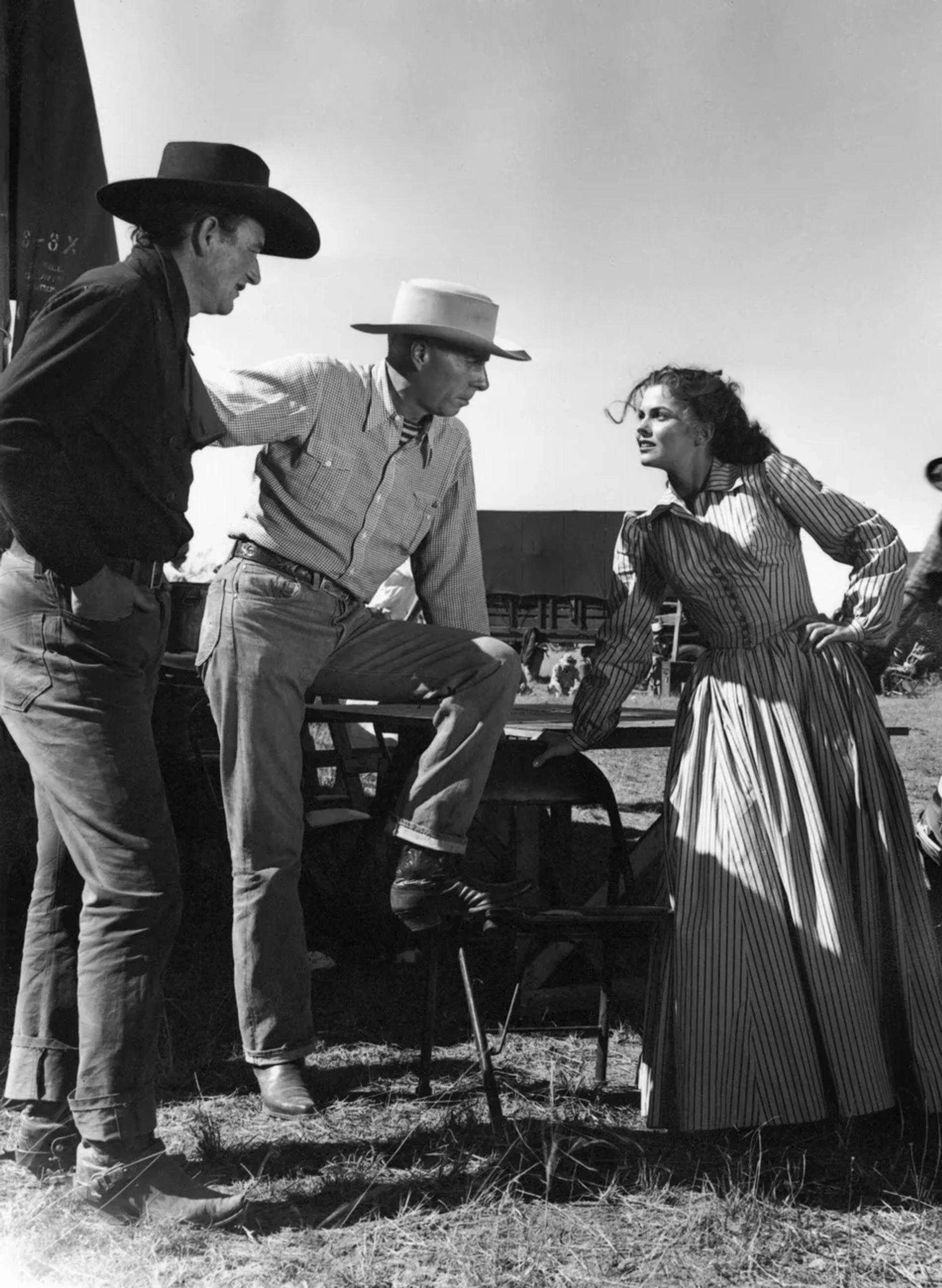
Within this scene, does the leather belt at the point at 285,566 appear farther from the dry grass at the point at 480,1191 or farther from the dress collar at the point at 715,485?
the dry grass at the point at 480,1191

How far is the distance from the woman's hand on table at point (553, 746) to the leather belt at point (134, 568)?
4.51 feet

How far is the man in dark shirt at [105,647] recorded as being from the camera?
2303mm

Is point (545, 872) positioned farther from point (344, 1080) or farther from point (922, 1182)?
point (922, 1182)

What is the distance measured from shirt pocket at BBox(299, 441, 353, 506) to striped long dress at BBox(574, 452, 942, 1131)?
94 centimetres

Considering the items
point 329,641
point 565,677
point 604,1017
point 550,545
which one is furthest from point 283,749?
point 550,545

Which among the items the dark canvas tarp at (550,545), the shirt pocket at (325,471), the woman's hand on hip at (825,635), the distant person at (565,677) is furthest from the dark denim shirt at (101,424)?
the dark canvas tarp at (550,545)

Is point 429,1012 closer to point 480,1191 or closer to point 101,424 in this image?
point 480,1191

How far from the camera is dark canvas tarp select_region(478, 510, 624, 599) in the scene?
2936 cm

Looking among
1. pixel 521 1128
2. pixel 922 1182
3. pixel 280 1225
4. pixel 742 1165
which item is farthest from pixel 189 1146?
pixel 922 1182

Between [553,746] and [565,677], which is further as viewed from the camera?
[565,677]

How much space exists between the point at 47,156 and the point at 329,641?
219cm

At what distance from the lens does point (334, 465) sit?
10.5 feet

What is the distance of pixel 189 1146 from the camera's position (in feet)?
9.54

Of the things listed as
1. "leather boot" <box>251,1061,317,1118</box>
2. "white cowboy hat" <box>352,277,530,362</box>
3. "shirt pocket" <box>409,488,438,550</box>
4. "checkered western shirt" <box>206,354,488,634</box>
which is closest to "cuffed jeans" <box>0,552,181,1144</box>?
"leather boot" <box>251,1061,317,1118</box>
